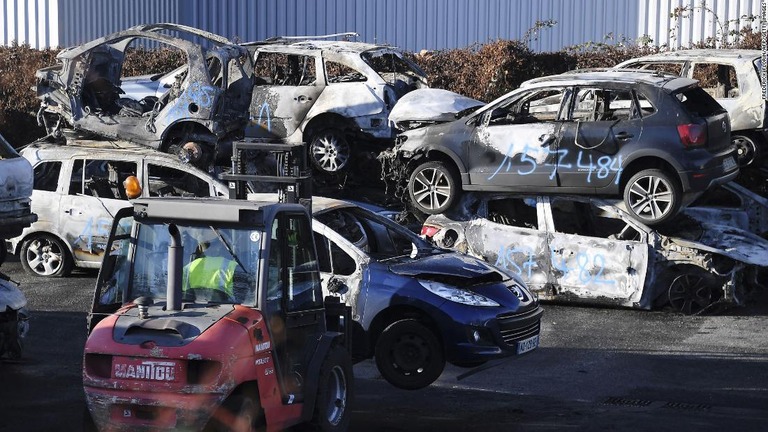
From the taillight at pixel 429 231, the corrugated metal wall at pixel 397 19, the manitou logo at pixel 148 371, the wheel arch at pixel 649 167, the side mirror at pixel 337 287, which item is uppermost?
the corrugated metal wall at pixel 397 19

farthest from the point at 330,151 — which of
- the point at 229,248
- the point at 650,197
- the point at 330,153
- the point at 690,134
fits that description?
the point at 229,248

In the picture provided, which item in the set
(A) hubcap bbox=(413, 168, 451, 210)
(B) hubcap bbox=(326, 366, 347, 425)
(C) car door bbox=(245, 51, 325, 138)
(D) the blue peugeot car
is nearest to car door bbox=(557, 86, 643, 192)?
(A) hubcap bbox=(413, 168, 451, 210)

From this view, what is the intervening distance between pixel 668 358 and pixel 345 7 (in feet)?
51.0

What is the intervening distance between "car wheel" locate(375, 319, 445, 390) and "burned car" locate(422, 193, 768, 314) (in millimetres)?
3993

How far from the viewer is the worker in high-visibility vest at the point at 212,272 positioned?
7.60m

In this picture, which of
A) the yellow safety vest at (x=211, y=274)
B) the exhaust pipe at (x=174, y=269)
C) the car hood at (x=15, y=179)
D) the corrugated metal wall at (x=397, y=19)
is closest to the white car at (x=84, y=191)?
the car hood at (x=15, y=179)

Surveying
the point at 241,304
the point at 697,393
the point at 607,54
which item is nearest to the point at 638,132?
the point at 697,393

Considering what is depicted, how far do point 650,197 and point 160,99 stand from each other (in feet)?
Answer: 22.4

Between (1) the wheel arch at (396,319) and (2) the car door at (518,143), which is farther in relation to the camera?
(2) the car door at (518,143)

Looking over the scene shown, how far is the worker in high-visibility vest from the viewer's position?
7.60 m

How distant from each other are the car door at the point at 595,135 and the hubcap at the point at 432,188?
1500 mm

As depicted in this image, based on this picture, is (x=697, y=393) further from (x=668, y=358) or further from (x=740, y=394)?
(x=668, y=358)

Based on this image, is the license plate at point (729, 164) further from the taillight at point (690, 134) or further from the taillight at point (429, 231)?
the taillight at point (429, 231)

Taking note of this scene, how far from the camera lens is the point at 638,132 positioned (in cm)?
1346
